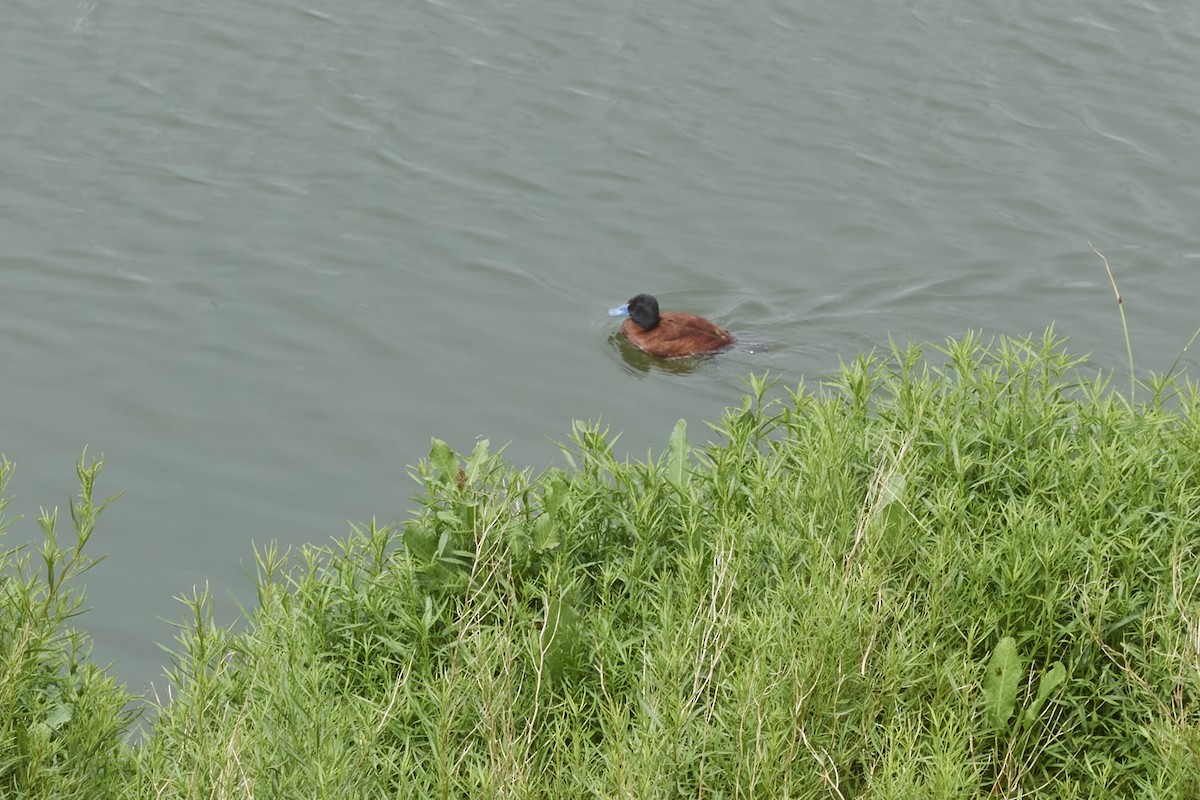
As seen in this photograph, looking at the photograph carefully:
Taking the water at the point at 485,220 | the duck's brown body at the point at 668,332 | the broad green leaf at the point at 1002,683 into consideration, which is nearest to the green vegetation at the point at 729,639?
the broad green leaf at the point at 1002,683

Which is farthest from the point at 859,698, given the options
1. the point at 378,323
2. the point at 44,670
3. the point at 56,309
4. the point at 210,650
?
the point at 56,309

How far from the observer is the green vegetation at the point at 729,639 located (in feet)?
13.0

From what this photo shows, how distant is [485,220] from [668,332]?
1.80 metres

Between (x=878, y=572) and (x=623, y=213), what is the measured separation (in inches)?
247

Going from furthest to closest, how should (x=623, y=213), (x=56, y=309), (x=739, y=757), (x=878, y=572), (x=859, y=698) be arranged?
(x=623, y=213), (x=56, y=309), (x=878, y=572), (x=859, y=698), (x=739, y=757)

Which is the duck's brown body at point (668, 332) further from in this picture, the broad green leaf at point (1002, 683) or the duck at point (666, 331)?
the broad green leaf at point (1002, 683)

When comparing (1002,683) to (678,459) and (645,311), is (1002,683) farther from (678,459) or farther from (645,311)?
(645,311)

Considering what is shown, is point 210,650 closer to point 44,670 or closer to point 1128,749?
point 44,670

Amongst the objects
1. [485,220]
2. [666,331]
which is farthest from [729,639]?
[485,220]

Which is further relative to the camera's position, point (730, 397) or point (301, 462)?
point (730, 397)

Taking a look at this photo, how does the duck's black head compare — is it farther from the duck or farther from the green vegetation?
the green vegetation

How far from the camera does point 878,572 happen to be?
452 cm

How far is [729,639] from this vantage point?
4.10 meters

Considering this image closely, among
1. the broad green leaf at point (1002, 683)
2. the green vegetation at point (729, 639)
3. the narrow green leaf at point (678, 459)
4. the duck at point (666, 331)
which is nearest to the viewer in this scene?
the green vegetation at point (729, 639)
